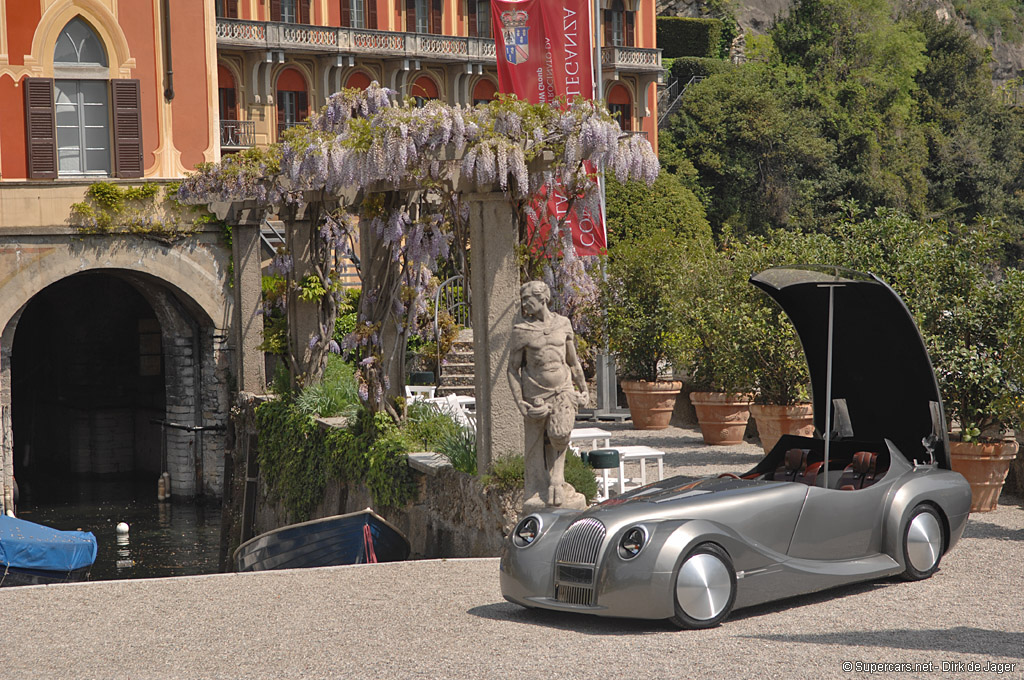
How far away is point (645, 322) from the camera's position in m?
17.0

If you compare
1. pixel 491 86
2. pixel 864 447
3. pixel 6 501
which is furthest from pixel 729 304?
pixel 491 86

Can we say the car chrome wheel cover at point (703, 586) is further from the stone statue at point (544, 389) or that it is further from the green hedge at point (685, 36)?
the green hedge at point (685, 36)

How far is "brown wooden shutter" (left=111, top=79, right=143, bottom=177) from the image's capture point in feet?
69.3

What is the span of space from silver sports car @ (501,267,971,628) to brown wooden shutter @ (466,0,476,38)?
34310 millimetres

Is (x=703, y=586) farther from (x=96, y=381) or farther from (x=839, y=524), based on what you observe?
(x=96, y=381)

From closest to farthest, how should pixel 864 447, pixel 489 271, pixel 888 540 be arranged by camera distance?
pixel 888 540, pixel 864 447, pixel 489 271

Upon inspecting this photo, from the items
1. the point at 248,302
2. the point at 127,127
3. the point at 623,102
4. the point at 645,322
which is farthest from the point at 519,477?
the point at 623,102

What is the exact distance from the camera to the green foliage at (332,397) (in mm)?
14992

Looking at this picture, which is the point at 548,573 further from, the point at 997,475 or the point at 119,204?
the point at 119,204

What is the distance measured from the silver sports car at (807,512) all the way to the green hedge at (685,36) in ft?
154

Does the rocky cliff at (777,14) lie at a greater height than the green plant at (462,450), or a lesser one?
greater

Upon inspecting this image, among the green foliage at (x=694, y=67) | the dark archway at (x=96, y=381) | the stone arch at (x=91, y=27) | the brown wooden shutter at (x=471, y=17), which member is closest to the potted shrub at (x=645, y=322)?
the stone arch at (x=91, y=27)

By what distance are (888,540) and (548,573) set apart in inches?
82.1

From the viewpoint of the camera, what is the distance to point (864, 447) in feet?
26.4
